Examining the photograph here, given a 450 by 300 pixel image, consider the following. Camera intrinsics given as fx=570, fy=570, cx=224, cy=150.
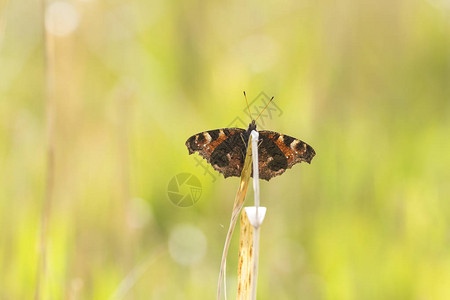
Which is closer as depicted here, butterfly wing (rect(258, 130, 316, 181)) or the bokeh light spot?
butterfly wing (rect(258, 130, 316, 181))

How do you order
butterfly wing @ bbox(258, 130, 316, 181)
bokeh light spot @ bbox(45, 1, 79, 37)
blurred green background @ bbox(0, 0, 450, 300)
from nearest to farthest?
butterfly wing @ bbox(258, 130, 316, 181) → blurred green background @ bbox(0, 0, 450, 300) → bokeh light spot @ bbox(45, 1, 79, 37)

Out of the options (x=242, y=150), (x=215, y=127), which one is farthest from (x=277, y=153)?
(x=215, y=127)

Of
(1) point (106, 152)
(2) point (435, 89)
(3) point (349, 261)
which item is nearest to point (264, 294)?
(3) point (349, 261)

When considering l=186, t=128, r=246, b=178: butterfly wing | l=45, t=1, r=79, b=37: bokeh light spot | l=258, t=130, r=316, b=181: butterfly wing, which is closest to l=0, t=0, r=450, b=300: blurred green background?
l=45, t=1, r=79, b=37: bokeh light spot

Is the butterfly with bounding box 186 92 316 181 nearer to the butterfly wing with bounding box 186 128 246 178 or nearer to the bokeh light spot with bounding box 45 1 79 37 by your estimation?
the butterfly wing with bounding box 186 128 246 178

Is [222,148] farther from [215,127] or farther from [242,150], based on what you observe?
[215,127]

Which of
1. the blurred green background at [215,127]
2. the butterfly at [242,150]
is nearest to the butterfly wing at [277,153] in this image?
the butterfly at [242,150]
